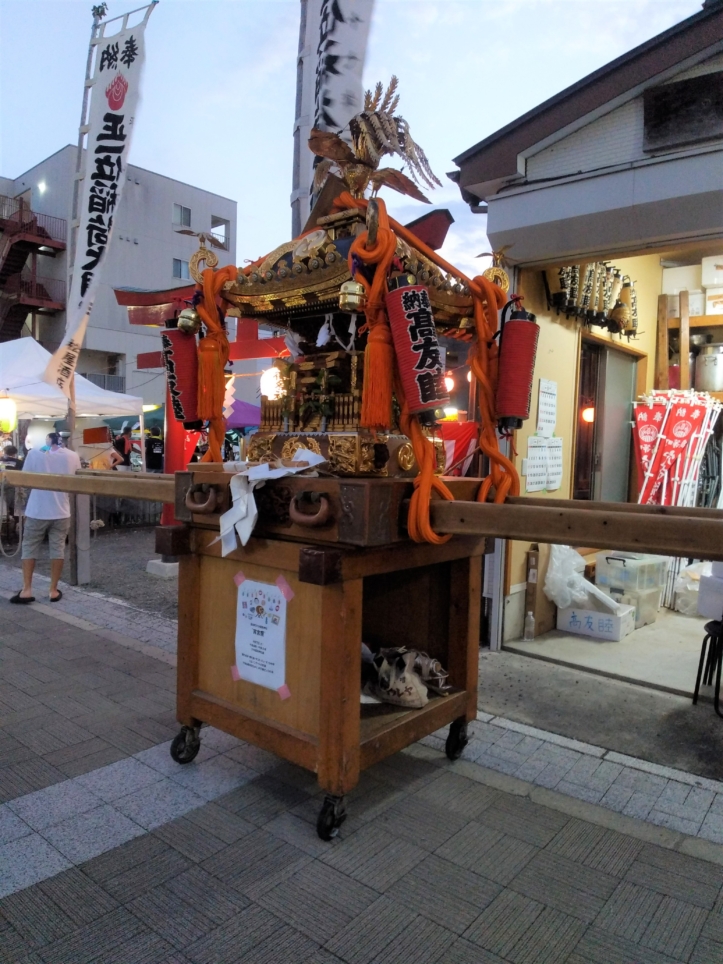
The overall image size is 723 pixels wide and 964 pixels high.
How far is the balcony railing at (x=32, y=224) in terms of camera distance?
→ 73.8 ft

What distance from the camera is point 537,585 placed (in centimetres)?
555

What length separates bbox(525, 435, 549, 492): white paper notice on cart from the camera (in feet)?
17.8

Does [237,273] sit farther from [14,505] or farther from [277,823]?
[14,505]

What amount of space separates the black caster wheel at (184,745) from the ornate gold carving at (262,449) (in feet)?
4.92

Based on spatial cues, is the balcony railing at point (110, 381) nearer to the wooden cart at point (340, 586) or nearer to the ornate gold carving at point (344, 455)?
the wooden cart at point (340, 586)

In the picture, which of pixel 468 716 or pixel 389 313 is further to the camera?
pixel 468 716

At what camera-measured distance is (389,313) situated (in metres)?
2.54

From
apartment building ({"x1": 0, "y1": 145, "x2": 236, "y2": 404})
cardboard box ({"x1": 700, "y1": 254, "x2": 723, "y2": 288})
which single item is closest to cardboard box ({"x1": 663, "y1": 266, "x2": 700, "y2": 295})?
cardboard box ({"x1": 700, "y1": 254, "x2": 723, "y2": 288})

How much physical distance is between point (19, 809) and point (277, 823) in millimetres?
→ 1232

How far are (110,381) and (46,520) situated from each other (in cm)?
1860

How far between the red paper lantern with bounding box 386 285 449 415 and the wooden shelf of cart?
70 cm

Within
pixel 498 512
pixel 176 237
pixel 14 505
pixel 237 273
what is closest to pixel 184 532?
pixel 237 273

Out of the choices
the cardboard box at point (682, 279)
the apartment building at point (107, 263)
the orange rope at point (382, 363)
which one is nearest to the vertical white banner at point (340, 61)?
the orange rope at point (382, 363)

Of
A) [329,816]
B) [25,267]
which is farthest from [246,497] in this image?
[25,267]
